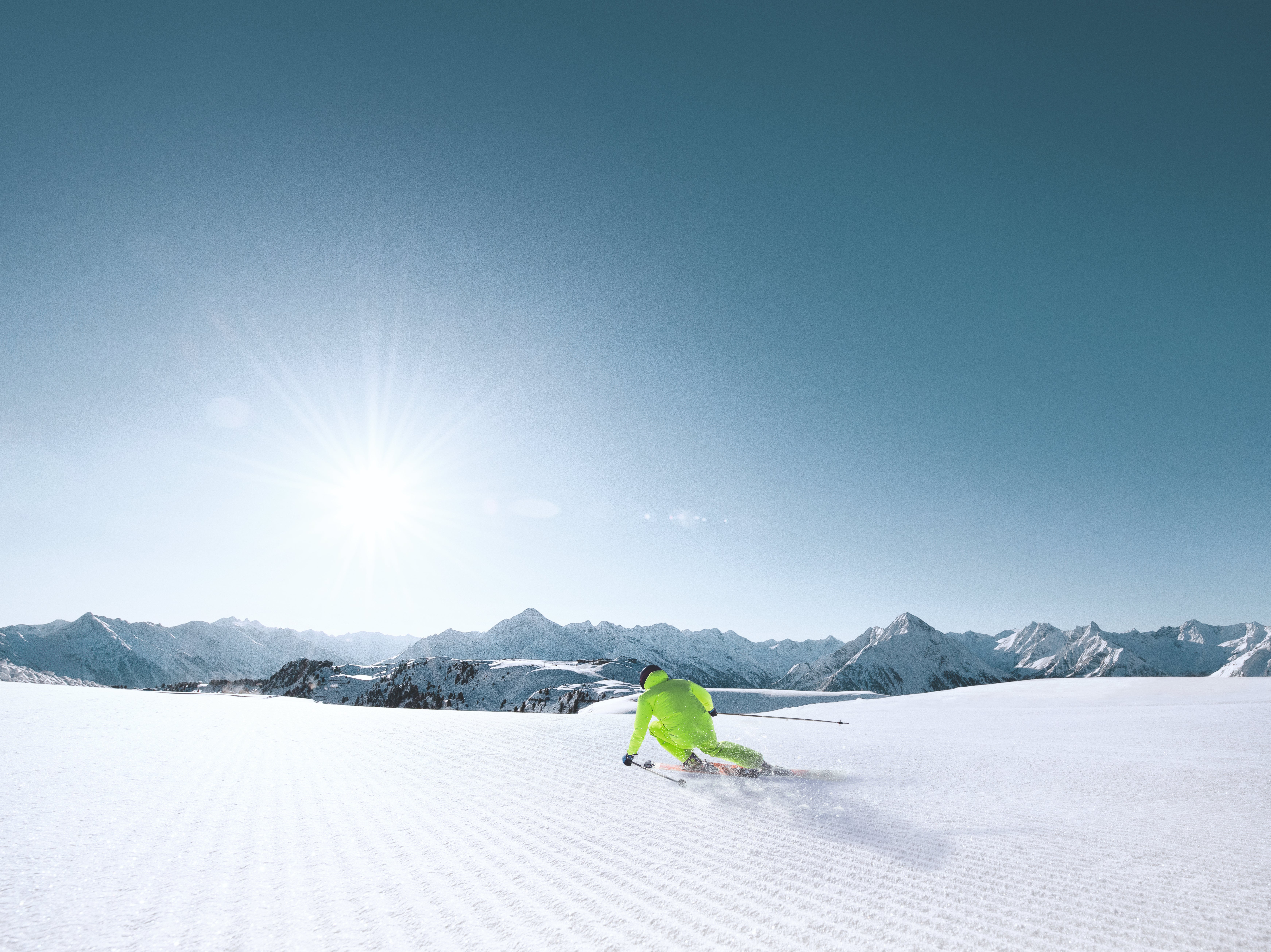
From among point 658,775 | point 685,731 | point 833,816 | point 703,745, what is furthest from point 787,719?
point 833,816

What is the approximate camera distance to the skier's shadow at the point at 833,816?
4.85m

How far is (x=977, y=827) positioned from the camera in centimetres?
545

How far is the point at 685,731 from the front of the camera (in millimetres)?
7754

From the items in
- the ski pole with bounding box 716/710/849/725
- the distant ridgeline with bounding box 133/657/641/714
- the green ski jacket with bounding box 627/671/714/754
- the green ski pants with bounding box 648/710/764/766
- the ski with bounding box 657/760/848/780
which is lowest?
the distant ridgeline with bounding box 133/657/641/714

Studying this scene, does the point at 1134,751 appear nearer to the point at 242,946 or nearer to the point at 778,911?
the point at 778,911

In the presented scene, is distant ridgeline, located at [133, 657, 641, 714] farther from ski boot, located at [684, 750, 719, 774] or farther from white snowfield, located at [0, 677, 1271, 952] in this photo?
ski boot, located at [684, 750, 719, 774]

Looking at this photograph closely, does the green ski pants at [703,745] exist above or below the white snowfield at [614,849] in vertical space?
above

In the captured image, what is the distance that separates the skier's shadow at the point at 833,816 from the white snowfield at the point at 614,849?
0.15 ft

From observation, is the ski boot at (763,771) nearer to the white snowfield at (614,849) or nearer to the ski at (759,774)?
the ski at (759,774)

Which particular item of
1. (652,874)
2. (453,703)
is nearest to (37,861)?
(652,874)

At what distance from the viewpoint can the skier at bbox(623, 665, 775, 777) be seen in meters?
7.72

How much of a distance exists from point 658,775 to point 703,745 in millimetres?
876

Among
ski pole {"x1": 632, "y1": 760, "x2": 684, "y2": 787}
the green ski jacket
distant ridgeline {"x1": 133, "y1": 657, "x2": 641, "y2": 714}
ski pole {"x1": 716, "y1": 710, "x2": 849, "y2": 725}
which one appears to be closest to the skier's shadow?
ski pole {"x1": 632, "y1": 760, "x2": 684, "y2": 787}

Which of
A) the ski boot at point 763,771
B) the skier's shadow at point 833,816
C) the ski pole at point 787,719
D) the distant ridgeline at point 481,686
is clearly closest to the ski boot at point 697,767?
the skier's shadow at point 833,816
